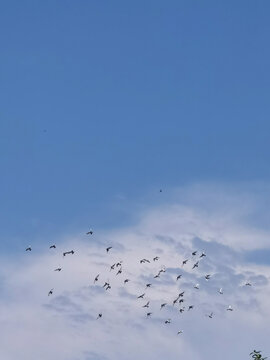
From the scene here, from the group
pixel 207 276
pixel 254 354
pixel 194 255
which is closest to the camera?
pixel 254 354

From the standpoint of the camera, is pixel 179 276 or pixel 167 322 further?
pixel 179 276

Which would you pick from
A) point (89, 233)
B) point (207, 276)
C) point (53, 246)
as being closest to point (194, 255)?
point (207, 276)

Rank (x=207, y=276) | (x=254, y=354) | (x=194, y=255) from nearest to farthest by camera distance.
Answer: (x=254, y=354) → (x=194, y=255) → (x=207, y=276)

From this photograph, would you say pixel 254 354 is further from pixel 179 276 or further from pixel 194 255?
pixel 179 276

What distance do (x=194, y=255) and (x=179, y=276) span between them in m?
12.9

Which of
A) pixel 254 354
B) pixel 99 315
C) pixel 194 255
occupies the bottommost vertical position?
pixel 254 354

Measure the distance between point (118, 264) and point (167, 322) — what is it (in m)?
12.0

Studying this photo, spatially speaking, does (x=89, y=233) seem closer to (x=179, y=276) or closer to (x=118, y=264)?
(x=118, y=264)

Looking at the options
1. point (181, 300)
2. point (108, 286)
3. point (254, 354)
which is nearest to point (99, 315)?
point (108, 286)

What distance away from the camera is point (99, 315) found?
11256 centimetres

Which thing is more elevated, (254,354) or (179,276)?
(179,276)

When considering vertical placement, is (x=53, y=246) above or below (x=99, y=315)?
above

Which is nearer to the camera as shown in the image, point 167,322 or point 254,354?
point 254,354

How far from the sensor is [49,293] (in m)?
117
